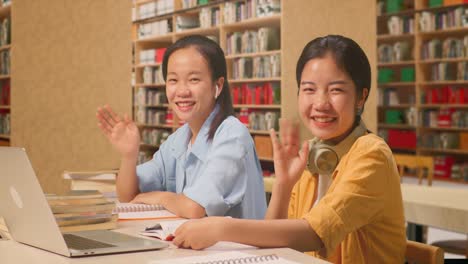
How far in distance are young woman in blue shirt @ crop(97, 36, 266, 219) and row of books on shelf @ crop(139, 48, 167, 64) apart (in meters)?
7.17

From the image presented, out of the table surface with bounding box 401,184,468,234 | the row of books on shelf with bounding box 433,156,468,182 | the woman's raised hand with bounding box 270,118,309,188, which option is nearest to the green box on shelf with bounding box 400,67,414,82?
the row of books on shelf with bounding box 433,156,468,182

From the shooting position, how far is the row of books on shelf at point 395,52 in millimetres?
10188

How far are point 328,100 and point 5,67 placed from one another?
601cm

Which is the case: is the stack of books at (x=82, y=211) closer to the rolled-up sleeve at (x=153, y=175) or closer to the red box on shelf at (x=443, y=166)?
the rolled-up sleeve at (x=153, y=175)

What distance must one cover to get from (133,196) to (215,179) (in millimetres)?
541

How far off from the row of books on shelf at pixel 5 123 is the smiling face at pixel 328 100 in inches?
230

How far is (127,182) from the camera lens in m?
2.61

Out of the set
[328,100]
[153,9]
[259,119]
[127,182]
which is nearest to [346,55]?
[328,100]

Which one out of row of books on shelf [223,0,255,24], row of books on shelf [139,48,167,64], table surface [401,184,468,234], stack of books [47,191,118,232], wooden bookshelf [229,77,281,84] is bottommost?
table surface [401,184,468,234]

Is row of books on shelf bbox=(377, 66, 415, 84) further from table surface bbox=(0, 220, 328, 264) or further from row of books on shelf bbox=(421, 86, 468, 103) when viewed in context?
table surface bbox=(0, 220, 328, 264)

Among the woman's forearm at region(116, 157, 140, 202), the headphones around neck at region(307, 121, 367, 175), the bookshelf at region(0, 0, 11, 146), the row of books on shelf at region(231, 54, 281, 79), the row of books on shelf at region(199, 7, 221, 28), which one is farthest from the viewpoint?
the row of books on shelf at region(199, 7, 221, 28)

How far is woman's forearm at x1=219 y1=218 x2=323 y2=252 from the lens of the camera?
60.5 inches

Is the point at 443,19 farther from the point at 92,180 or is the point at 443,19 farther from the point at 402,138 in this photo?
the point at 92,180

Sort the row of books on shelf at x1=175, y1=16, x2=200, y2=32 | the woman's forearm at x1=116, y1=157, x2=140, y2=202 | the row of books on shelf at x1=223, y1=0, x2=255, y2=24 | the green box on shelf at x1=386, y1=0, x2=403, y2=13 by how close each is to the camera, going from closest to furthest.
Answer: the woman's forearm at x1=116, y1=157, x2=140, y2=202, the row of books on shelf at x1=223, y1=0, x2=255, y2=24, the row of books on shelf at x1=175, y1=16, x2=200, y2=32, the green box on shelf at x1=386, y1=0, x2=403, y2=13
